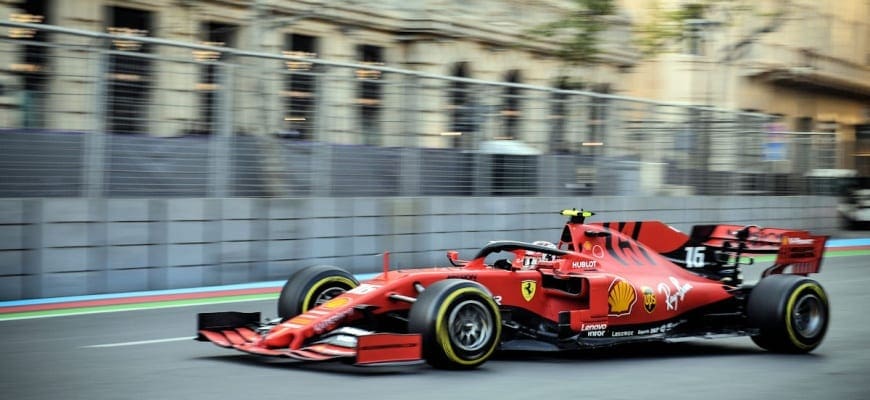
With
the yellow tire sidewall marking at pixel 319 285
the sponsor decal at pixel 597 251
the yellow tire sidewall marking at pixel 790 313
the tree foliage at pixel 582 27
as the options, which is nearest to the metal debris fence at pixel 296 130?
the tree foliage at pixel 582 27

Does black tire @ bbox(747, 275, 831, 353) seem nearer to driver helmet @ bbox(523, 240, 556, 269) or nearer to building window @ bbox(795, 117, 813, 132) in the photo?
driver helmet @ bbox(523, 240, 556, 269)

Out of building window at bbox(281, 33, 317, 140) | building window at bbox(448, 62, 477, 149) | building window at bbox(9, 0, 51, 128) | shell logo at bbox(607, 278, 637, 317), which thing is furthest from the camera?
building window at bbox(448, 62, 477, 149)

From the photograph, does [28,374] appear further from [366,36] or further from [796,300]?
[366,36]

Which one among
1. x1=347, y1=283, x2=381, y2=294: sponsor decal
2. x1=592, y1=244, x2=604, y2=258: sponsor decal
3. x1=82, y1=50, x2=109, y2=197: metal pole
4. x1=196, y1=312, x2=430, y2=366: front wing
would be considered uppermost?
x1=82, y1=50, x2=109, y2=197: metal pole

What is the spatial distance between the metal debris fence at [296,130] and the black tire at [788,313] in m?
6.78

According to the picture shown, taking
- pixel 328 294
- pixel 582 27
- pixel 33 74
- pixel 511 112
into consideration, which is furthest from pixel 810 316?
pixel 582 27

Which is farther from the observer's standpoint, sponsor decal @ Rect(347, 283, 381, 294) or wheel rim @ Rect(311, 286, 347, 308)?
wheel rim @ Rect(311, 286, 347, 308)

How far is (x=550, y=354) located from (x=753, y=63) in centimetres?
3203

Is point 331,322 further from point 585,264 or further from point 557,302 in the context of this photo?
point 585,264

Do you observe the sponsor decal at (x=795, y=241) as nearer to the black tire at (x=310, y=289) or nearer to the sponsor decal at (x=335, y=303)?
the black tire at (x=310, y=289)

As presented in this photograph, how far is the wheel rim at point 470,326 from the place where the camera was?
7773 millimetres

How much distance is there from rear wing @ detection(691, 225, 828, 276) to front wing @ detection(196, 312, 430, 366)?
3637 millimetres

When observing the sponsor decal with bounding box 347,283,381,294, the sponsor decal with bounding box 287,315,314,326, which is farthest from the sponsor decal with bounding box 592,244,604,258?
the sponsor decal with bounding box 287,315,314,326

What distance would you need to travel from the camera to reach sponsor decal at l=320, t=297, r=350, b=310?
26.1 feet
